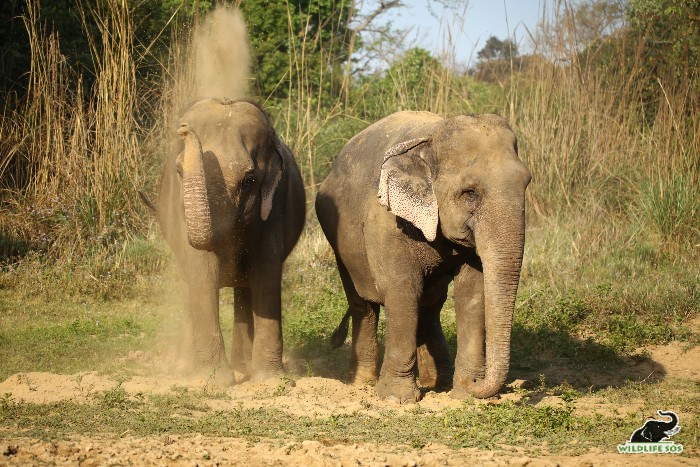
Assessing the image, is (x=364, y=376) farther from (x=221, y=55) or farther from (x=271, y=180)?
(x=221, y=55)

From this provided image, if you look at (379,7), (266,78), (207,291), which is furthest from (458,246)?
(379,7)

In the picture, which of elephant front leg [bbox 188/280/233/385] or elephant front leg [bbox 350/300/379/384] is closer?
elephant front leg [bbox 188/280/233/385]

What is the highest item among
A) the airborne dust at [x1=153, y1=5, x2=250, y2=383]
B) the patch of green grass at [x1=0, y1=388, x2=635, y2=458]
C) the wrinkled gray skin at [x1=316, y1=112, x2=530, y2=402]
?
the airborne dust at [x1=153, y1=5, x2=250, y2=383]

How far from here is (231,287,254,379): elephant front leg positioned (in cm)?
866

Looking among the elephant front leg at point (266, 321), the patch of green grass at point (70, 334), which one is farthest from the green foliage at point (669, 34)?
the patch of green grass at point (70, 334)

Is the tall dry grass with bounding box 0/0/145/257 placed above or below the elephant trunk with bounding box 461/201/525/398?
above

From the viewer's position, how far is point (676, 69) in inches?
529

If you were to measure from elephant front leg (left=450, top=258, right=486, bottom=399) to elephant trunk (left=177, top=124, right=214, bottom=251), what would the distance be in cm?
184

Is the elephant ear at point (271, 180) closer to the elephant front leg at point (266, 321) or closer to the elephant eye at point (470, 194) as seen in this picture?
the elephant front leg at point (266, 321)

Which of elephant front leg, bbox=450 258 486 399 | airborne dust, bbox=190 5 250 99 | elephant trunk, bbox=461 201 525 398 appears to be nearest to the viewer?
elephant trunk, bbox=461 201 525 398

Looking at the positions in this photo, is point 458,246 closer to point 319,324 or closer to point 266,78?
point 319,324

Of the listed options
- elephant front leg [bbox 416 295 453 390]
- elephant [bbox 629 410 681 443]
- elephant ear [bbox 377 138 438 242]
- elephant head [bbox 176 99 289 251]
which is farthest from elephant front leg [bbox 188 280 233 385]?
elephant [bbox 629 410 681 443]

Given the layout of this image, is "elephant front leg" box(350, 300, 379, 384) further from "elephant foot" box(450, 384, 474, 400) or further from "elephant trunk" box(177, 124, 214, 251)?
"elephant trunk" box(177, 124, 214, 251)

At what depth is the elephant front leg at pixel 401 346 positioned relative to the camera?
740cm
